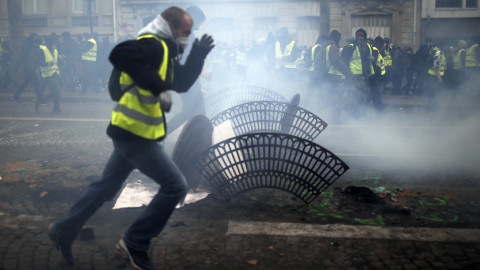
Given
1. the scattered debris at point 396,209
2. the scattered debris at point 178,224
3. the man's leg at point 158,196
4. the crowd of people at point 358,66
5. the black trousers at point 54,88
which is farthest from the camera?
the black trousers at point 54,88

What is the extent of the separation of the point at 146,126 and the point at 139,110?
101 mm

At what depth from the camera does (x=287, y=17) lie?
26734mm

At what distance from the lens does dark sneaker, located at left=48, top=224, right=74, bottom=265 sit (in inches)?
123

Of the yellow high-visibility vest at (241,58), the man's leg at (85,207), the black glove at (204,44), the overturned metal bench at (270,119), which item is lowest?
the man's leg at (85,207)

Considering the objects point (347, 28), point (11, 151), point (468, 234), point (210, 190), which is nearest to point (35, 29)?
point (347, 28)

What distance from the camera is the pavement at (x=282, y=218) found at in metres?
3.30

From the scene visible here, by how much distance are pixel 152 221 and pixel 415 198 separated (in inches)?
105

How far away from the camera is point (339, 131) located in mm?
8617

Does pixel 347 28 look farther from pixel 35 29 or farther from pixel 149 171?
pixel 149 171

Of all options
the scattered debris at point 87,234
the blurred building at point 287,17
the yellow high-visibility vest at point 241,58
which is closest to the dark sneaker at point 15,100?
the yellow high-visibility vest at point 241,58

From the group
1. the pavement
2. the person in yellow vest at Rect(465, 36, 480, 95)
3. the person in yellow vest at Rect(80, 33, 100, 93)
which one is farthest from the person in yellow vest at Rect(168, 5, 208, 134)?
the person in yellow vest at Rect(465, 36, 480, 95)

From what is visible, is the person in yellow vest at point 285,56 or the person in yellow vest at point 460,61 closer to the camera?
the person in yellow vest at point 460,61

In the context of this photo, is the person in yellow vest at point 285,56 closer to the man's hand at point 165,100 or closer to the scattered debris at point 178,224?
the scattered debris at point 178,224

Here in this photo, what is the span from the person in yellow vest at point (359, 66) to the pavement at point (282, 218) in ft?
9.77
